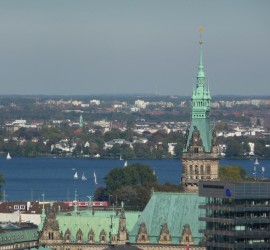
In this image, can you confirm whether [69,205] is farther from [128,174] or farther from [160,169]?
[160,169]

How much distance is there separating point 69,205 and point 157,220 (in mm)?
24590

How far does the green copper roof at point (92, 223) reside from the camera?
77.8 meters

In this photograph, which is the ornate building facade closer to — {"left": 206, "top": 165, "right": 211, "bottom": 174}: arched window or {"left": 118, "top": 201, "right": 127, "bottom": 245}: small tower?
{"left": 118, "top": 201, "right": 127, "bottom": 245}: small tower

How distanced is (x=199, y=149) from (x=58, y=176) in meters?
81.3

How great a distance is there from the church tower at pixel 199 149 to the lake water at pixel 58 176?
3855 centimetres

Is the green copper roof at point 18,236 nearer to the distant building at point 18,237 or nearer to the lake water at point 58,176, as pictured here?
the distant building at point 18,237

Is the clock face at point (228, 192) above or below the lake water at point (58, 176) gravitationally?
below

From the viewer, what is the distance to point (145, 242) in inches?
3004

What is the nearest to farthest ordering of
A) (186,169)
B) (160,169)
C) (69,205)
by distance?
(186,169) → (69,205) → (160,169)

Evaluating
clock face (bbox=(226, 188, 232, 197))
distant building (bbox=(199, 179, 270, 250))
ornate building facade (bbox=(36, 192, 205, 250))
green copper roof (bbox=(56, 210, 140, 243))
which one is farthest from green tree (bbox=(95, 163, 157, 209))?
clock face (bbox=(226, 188, 232, 197))

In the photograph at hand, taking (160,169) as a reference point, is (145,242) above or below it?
below

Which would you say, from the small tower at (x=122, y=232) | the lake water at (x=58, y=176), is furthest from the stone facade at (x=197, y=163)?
the lake water at (x=58, y=176)

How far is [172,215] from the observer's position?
76.9 metres

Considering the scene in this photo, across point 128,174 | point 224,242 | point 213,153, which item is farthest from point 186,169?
point 128,174
